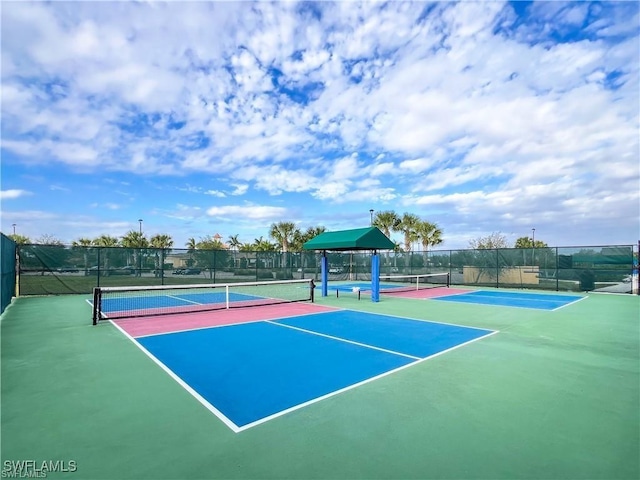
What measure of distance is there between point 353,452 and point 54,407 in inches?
144

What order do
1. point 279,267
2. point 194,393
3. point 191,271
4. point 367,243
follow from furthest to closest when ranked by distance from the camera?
point 279,267, point 191,271, point 367,243, point 194,393

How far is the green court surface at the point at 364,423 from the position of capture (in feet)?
10.2

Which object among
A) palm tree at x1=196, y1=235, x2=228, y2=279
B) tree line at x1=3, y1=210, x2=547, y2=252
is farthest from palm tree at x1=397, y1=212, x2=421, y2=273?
palm tree at x1=196, y1=235, x2=228, y2=279

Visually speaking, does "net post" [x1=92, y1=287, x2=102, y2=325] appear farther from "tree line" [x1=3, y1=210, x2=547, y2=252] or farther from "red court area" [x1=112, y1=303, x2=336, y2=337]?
"tree line" [x1=3, y1=210, x2=547, y2=252]

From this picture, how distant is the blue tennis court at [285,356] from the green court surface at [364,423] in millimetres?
279

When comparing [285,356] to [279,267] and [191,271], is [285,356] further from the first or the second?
[279,267]

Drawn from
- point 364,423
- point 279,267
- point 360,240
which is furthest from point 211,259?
point 364,423

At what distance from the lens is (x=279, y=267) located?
1015 inches

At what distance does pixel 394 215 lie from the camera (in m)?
39.5

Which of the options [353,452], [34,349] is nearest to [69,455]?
[353,452]

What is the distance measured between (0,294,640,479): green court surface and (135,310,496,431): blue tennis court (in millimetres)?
279

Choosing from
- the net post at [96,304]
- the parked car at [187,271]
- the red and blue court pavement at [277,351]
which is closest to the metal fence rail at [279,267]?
the parked car at [187,271]

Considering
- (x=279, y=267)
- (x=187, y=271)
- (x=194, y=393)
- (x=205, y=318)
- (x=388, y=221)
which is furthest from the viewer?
(x=388, y=221)

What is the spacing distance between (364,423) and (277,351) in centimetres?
325
